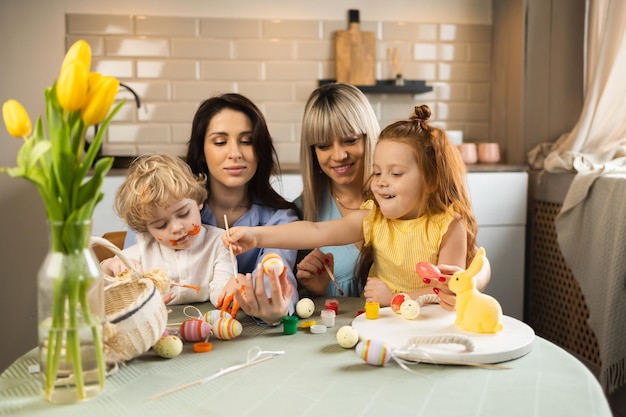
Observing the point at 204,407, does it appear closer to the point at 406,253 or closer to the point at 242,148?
the point at 406,253

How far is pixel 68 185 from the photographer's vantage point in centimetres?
89

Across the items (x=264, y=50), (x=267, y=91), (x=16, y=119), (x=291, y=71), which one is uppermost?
(x=264, y=50)

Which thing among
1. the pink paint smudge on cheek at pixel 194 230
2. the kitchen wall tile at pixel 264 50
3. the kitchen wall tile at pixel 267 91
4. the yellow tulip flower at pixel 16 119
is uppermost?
the kitchen wall tile at pixel 264 50

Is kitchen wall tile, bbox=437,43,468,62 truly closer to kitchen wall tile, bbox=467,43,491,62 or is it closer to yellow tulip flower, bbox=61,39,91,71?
kitchen wall tile, bbox=467,43,491,62

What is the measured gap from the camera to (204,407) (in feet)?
3.00

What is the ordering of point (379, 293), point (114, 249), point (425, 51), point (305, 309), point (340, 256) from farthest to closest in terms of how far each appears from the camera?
point (425, 51) → point (340, 256) → point (379, 293) → point (305, 309) → point (114, 249)

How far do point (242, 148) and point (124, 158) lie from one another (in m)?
1.56

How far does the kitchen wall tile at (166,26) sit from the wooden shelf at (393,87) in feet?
2.46

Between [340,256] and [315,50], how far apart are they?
5.72ft

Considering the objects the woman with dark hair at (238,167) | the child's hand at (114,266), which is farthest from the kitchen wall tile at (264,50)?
the child's hand at (114,266)

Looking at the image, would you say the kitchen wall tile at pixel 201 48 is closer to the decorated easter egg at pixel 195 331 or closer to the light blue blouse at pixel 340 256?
the light blue blouse at pixel 340 256

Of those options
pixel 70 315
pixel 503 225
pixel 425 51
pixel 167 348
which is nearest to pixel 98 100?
pixel 70 315

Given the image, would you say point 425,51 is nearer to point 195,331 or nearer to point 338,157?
point 338,157

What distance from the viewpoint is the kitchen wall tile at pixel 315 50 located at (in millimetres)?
3477
